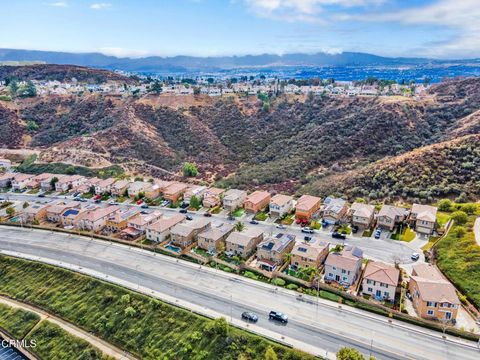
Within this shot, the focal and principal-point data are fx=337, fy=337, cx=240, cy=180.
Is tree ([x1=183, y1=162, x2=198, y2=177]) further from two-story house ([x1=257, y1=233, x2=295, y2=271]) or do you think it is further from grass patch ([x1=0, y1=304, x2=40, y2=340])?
grass patch ([x1=0, y1=304, x2=40, y2=340])

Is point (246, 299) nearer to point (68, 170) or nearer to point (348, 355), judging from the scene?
point (348, 355)

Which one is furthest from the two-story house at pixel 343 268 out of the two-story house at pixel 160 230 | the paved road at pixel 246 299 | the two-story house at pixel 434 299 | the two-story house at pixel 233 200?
the two-story house at pixel 160 230

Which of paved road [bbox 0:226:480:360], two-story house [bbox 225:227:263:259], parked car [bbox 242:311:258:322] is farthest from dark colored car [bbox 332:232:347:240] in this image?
parked car [bbox 242:311:258:322]

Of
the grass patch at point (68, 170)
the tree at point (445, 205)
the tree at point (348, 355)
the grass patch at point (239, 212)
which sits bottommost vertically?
the grass patch at point (68, 170)

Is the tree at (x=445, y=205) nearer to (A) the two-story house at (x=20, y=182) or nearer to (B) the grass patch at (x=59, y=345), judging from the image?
(B) the grass patch at (x=59, y=345)

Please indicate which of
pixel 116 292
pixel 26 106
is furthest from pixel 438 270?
pixel 26 106
